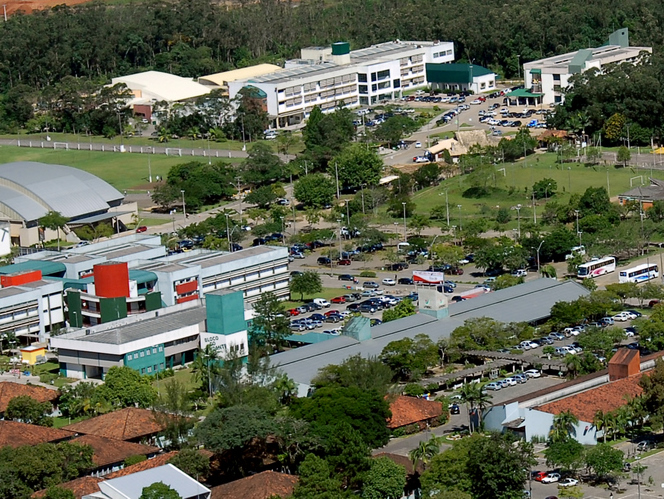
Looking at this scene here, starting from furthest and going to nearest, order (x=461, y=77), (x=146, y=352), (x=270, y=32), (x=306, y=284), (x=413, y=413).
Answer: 1. (x=270, y=32)
2. (x=461, y=77)
3. (x=306, y=284)
4. (x=146, y=352)
5. (x=413, y=413)

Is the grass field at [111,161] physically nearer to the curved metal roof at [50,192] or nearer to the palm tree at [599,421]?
the curved metal roof at [50,192]

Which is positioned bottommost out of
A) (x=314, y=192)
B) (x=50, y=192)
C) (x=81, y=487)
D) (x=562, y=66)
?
(x=81, y=487)

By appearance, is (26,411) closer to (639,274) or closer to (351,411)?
(351,411)

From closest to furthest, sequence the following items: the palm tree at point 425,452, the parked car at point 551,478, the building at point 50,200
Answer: the parked car at point 551,478
the palm tree at point 425,452
the building at point 50,200

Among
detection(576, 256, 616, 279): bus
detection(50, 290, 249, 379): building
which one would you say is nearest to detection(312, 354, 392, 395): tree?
detection(50, 290, 249, 379): building

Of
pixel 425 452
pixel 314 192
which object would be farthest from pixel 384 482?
pixel 314 192

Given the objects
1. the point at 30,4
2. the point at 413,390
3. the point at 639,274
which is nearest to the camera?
the point at 413,390

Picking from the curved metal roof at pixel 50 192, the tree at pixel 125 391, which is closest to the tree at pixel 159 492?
the tree at pixel 125 391
